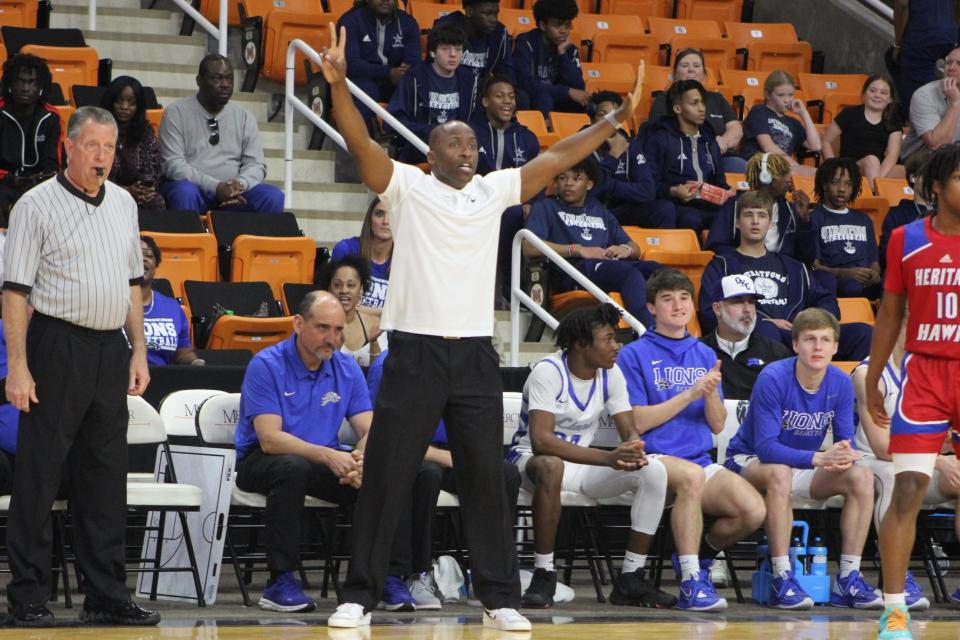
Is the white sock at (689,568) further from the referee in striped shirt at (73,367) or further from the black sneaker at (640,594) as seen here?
the referee in striped shirt at (73,367)

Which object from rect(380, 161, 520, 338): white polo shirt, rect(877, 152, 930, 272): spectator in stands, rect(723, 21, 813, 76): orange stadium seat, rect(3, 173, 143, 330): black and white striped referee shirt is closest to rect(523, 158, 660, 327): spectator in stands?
rect(877, 152, 930, 272): spectator in stands

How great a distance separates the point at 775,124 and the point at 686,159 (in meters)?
1.47

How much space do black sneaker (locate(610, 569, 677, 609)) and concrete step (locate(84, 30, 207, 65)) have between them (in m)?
5.67

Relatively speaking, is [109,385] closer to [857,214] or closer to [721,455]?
[721,455]

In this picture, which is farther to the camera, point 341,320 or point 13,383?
point 341,320

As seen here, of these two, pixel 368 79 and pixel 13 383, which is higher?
pixel 368 79

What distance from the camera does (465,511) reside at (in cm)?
561

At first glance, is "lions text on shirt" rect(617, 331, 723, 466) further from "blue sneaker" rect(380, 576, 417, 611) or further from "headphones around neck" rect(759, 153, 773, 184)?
"headphones around neck" rect(759, 153, 773, 184)

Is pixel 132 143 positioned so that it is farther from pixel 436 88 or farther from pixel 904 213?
pixel 904 213

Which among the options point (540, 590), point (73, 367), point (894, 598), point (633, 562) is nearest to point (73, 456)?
point (73, 367)

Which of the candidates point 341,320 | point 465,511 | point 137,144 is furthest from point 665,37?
point 465,511

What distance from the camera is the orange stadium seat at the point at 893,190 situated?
1184 centimetres

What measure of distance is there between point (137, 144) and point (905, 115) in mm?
6475

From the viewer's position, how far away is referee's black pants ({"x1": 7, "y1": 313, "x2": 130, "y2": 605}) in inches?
219
